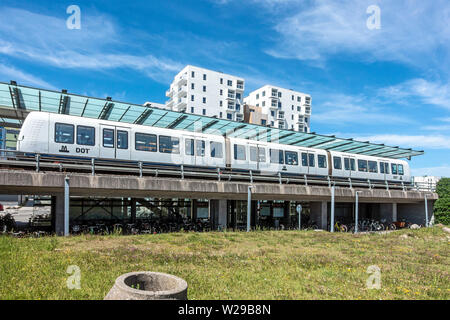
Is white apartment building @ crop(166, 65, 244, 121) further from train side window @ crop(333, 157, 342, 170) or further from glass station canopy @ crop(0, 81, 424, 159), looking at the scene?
train side window @ crop(333, 157, 342, 170)

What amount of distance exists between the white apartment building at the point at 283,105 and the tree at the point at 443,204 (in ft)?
146

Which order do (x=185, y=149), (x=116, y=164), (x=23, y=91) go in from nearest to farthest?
(x=116, y=164), (x=23, y=91), (x=185, y=149)

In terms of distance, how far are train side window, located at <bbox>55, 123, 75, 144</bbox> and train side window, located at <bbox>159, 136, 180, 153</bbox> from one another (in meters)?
4.88

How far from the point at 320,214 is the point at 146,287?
73.2 feet

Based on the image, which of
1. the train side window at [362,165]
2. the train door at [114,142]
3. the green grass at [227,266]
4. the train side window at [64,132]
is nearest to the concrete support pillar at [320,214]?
the train side window at [362,165]

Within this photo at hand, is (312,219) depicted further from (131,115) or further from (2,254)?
(2,254)

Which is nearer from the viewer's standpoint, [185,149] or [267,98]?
[185,149]

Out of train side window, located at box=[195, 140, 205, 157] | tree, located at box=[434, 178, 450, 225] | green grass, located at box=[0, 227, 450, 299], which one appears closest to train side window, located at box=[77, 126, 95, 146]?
green grass, located at box=[0, 227, 450, 299]

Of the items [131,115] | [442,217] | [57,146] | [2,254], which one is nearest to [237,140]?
[131,115]

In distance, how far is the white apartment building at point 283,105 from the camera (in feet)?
252

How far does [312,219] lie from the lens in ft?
87.1

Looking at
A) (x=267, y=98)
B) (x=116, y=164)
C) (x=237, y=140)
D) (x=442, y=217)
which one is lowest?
(x=442, y=217)

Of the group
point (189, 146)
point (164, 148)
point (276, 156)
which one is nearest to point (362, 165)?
point (276, 156)
